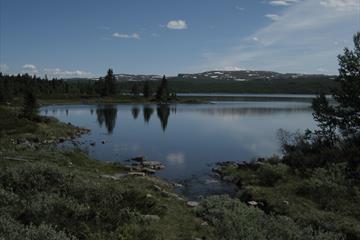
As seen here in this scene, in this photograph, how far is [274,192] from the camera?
1859cm

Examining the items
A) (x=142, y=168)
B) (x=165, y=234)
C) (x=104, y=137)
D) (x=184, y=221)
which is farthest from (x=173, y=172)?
(x=104, y=137)

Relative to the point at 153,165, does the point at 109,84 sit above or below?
above

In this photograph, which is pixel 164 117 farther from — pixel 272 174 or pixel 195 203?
pixel 195 203

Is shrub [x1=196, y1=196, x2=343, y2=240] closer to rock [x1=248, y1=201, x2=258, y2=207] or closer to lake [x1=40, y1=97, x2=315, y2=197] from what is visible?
rock [x1=248, y1=201, x2=258, y2=207]

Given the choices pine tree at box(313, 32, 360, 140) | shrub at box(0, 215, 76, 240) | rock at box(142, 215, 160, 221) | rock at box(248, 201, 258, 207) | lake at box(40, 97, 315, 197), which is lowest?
lake at box(40, 97, 315, 197)

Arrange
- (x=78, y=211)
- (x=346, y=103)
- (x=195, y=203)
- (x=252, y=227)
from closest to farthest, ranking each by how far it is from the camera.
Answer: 1. (x=252, y=227)
2. (x=78, y=211)
3. (x=195, y=203)
4. (x=346, y=103)

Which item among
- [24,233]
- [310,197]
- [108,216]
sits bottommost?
[310,197]

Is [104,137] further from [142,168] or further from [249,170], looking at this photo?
[249,170]

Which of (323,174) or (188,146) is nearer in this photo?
(323,174)

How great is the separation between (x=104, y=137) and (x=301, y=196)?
105ft

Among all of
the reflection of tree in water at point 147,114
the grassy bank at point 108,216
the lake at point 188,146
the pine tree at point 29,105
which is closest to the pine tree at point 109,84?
the reflection of tree in water at point 147,114

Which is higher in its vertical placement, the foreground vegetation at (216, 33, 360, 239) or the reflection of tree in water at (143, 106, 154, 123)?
the foreground vegetation at (216, 33, 360, 239)

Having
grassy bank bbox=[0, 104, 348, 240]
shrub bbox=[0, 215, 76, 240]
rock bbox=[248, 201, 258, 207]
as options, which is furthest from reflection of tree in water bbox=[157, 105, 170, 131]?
shrub bbox=[0, 215, 76, 240]

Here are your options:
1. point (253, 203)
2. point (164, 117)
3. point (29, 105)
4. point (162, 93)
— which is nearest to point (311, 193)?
point (253, 203)
